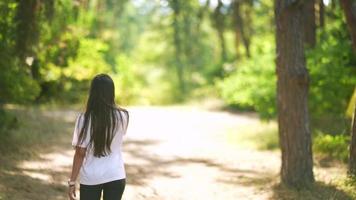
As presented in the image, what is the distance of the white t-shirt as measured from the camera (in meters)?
4.18

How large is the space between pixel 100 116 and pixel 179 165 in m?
6.10

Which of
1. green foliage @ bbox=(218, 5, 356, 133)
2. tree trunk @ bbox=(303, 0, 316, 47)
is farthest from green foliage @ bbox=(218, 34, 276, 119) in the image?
tree trunk @ bbox=(303, 0, 316, 47)

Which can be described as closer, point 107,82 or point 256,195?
point 107,82

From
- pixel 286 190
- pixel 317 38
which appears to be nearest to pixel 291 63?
pixel 286 190

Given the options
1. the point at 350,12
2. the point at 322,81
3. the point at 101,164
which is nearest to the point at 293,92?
the point at 350,12

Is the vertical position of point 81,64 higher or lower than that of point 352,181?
higher

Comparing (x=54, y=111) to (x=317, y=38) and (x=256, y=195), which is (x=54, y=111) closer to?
(x=317, y=38)

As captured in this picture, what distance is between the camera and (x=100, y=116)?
164 inches

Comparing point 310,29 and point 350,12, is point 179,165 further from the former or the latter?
point 310,29

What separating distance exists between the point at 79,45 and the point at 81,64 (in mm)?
1064

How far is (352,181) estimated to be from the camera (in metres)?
7.68

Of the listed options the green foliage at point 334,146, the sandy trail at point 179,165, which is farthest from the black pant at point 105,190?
the green foliage at point 334,146

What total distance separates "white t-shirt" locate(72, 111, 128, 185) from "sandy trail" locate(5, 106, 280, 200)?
9.23 feet

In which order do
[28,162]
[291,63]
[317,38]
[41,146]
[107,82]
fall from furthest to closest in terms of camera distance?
1. [317,38]
2. [41,146]
3. [28,162]
4. [291,63]
5. [107,82]
